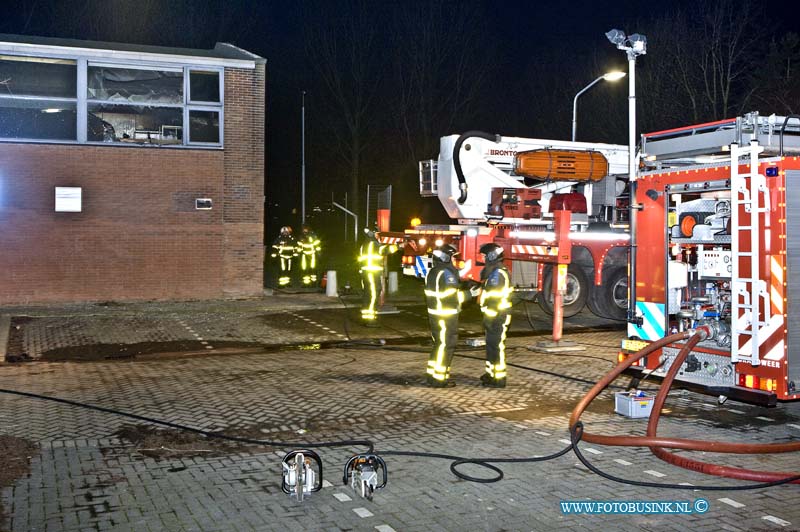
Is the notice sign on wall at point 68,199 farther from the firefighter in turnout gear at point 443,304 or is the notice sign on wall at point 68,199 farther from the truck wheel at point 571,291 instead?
the firefighter in turnout gear at point 443,304

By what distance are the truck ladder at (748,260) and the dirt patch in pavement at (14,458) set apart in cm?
599

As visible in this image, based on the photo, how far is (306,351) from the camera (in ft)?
39.2

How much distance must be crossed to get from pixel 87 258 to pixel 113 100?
3564mm

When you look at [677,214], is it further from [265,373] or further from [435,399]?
[265,373]

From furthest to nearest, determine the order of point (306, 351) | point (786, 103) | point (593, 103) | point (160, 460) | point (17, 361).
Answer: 1. point (593, 103)
2. point (786, 103)
3. point (306, 351)
4. point (17, 361)
5. point (160, 460)

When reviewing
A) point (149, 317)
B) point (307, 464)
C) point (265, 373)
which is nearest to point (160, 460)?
point (307, 464)

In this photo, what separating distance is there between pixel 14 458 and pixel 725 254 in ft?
20.8

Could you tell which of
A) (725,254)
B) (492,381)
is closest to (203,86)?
(492,381)

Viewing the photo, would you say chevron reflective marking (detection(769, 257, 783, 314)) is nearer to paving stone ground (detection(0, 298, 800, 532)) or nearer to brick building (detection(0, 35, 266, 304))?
paving stone ground (detection(0, 298, 800, 532))

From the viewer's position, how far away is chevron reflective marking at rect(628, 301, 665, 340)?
27.4 feet

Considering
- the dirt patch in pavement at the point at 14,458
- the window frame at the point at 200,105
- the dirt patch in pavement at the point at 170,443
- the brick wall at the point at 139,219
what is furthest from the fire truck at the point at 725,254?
A: the window frame at the point at 200,105

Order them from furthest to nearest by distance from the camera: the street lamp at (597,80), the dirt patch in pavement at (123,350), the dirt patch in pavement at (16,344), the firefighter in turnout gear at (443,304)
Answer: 1. the street lamp at (597,80)
2. the dirt patch in pavement at (123,350)
3. the dirt patch in pavement at (16,344)
4. the firefighter in turnout gear at (443,304)

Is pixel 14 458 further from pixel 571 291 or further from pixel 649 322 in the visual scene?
pixel 571 291

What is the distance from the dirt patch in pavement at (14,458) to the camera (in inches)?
228
